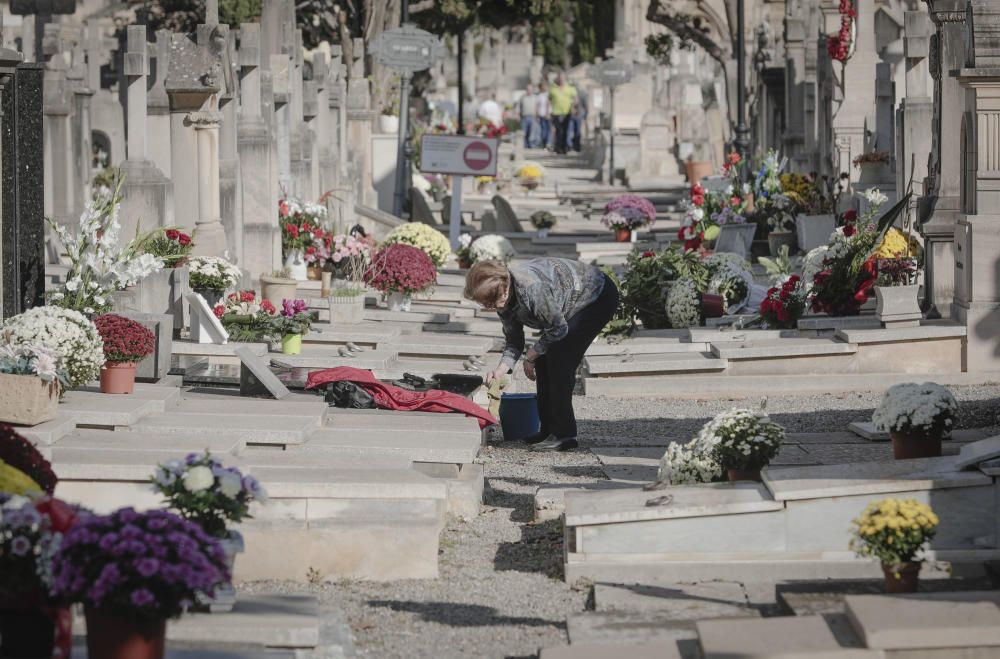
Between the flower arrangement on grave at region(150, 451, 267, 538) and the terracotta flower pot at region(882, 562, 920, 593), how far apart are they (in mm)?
2458

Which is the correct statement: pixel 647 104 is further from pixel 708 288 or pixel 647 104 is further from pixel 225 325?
pixel 225 325

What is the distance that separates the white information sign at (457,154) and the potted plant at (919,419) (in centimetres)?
1462

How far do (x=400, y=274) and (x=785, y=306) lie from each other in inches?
151

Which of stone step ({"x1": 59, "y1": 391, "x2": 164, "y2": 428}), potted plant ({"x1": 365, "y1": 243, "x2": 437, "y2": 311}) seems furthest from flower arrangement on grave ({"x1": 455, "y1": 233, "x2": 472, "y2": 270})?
stone step ({"x1": 59, "y1": 391, "x2": 164, "y2": 428})

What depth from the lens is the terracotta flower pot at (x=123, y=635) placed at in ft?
17.1

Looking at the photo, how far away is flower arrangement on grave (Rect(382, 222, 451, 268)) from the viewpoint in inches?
731

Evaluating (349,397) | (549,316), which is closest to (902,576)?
(549,316)

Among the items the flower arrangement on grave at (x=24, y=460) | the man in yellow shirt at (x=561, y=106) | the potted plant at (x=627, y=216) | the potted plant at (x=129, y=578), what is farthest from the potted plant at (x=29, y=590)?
the man in yellow shirt at (x=561, y=106)

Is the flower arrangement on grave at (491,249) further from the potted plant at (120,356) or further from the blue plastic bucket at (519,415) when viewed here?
the potted plant at (120,356)

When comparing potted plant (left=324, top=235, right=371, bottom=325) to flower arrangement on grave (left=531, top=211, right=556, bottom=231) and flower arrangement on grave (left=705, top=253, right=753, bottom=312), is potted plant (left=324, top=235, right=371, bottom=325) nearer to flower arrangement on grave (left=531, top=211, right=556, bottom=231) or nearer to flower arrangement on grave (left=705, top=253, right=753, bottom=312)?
flower arrangement on grave (left=705, top=253, right=753, bottom=312)

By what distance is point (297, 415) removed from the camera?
9547 mm

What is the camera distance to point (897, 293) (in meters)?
12.8

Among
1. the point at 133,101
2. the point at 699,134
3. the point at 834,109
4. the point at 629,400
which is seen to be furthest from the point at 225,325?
the point at 699,134

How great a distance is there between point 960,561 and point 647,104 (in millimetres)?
38367
